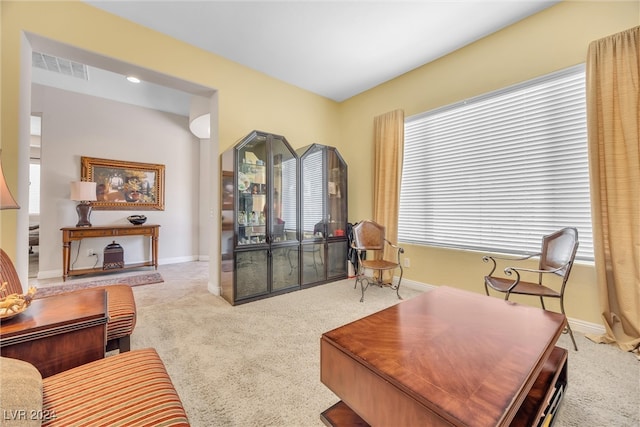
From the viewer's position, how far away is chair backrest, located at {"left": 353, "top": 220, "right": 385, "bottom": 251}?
3.55m

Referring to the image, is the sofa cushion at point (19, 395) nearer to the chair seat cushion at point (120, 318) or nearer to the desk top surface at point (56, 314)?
the desk top surface at point (56, 314)

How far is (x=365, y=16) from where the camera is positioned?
254 centimetres

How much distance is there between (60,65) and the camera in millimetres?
3504

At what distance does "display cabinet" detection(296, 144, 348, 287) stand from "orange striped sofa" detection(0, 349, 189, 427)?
2559 mm

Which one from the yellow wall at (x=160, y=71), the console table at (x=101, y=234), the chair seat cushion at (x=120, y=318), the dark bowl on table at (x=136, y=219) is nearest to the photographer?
the chair seat cushion at (x=120, y=318)

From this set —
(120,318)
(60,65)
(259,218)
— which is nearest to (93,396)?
(120,318)

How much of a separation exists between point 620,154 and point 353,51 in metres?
2.72

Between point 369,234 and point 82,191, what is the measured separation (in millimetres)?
4429

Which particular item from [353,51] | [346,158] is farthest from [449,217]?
A: [353,51]

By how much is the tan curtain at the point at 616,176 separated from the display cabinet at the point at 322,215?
9.01ft

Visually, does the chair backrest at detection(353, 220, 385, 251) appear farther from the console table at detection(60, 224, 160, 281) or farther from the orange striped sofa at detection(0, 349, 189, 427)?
the console table at detection(60, 224, 160, 281)

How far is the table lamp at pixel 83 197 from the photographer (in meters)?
3.91

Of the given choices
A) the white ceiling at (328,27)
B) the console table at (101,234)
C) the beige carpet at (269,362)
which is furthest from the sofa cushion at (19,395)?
the console table at (101,234)

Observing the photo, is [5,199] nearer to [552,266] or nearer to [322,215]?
[322,215]
